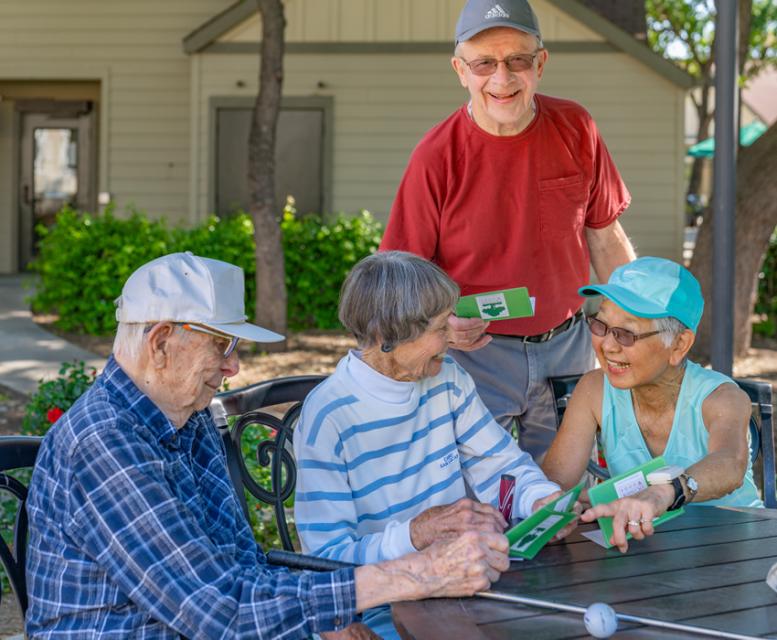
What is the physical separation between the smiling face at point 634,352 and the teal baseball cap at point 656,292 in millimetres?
47

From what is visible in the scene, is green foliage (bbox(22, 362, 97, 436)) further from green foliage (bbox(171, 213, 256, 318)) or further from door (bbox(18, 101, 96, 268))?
door (bbox(18, 101, 96, 268))

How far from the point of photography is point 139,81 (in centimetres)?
1498

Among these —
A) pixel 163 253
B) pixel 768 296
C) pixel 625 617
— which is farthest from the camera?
pixel 768 296

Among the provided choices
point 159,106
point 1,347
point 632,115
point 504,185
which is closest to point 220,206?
point 159,106

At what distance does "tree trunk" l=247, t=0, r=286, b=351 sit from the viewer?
34.1 feet

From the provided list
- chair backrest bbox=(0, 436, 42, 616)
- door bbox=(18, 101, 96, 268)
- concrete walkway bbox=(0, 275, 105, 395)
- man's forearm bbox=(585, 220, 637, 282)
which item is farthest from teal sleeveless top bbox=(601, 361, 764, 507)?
door bbox=(18, 101, 96, 268)

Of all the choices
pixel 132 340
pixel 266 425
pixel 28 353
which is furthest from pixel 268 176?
pixel 132 340

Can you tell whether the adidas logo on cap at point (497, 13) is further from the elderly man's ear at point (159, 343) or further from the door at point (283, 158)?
the door at point (283, 158)

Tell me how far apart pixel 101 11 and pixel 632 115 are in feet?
24.0

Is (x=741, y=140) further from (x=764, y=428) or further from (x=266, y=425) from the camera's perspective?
(x=266, y=425)

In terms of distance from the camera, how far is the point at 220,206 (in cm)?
1414

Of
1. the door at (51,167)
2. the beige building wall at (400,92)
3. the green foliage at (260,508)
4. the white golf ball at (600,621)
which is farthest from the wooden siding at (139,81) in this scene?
the white golf ball at (600,621)

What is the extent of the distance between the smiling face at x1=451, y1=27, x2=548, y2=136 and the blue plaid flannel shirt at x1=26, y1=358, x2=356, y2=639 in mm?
1831

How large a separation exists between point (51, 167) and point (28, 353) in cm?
733
